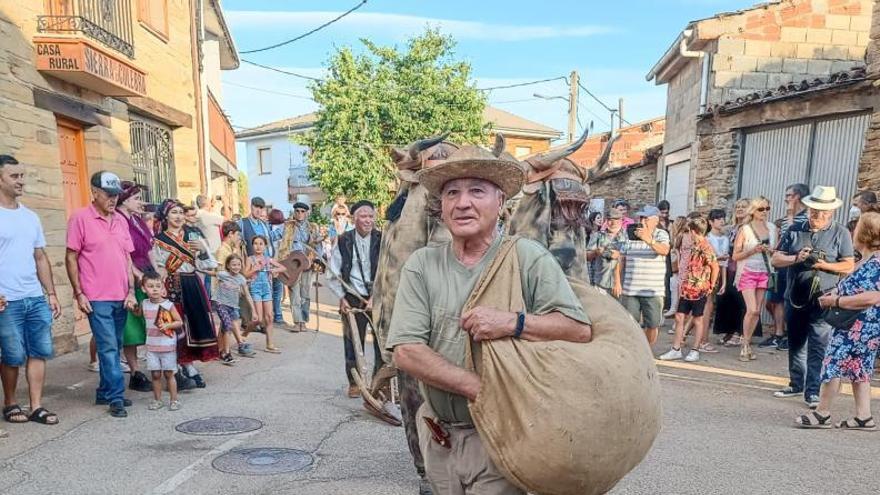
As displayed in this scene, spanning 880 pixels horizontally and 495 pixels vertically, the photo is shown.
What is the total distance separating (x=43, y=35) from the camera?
21.9 ft

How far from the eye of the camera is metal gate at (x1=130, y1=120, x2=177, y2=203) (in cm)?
945

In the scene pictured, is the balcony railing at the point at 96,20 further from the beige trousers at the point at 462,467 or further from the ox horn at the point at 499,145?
the beige trousers at the point at 462,467

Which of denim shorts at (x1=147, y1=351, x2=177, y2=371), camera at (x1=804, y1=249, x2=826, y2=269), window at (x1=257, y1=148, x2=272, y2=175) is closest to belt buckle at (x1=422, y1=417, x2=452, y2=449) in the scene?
denim shorts at (x1=147, y1=351, x2=177, y2=371)

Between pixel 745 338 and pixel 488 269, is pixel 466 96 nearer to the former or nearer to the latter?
pixel 745 338

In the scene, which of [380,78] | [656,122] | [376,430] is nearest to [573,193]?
[376,430]

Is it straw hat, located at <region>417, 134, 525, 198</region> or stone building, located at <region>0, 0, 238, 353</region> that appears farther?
stone building, located at <region>0, 0, 238, 353</region>

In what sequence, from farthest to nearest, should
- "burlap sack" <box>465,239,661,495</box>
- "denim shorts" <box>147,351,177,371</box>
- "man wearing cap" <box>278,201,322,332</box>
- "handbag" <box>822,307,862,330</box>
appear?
"man wearing cap" <box>278,201,322,332</box> < "denim shorts" <box>147,351,177,371</box> < "handbag" <box>822,307,862,330</box> < "burlap sack" <box>465,239,661,495</box>

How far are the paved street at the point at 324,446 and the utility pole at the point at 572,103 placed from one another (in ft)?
71.9

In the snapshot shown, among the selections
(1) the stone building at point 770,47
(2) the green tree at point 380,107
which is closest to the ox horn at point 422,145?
(1) the stone building at point 770,47

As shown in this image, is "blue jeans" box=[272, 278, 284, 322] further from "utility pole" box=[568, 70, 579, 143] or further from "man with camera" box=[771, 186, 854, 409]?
"utility pole" box=[568, 70, 579, 143]

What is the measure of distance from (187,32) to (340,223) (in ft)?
17.1

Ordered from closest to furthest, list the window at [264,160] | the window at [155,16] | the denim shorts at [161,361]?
the denim shorts at [161,361] → the window at [155,16] → the window at [264,160]

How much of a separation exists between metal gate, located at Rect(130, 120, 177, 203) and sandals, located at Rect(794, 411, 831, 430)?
9.33 m

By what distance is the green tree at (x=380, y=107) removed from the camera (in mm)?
20641
